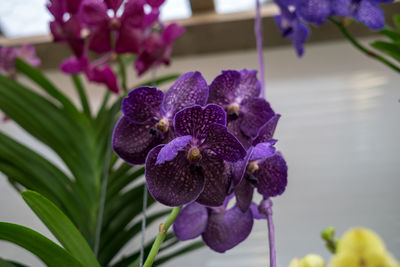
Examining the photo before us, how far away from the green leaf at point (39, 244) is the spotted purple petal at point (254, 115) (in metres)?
0.21

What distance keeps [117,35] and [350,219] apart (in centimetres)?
64

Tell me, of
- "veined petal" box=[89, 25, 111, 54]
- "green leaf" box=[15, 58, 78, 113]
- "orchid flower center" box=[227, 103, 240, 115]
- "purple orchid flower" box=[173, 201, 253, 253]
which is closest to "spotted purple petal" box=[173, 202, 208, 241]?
"purple orchid flower" box=[173, 201, 253, 253]

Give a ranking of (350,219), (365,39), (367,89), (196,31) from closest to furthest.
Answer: (350,219), (367,89), (365,39), (196,31)

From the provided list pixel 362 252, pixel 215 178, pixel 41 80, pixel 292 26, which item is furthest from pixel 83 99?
pixel 362 252

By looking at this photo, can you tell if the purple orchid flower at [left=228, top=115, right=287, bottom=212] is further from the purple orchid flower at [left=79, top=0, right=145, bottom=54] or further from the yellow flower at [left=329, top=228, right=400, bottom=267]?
the purple orchid flower at [left=79, top=0, right=145, bottom=54]

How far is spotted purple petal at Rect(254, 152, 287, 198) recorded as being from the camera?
359 millimetres

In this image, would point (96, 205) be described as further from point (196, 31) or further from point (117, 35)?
point (196, 31)

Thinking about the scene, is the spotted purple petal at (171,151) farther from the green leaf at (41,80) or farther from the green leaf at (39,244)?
the green leaf at (41,80)

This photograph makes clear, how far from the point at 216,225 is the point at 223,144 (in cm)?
12

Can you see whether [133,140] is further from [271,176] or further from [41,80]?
[41,80]

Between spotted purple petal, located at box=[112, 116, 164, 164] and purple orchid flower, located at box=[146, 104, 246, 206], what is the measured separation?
5 centimetres

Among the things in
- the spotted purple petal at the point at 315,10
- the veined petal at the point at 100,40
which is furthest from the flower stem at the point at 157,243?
the veined petal at the point at 100,40

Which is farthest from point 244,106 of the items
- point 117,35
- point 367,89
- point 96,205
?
point 367,89

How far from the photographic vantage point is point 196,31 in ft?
4.96
